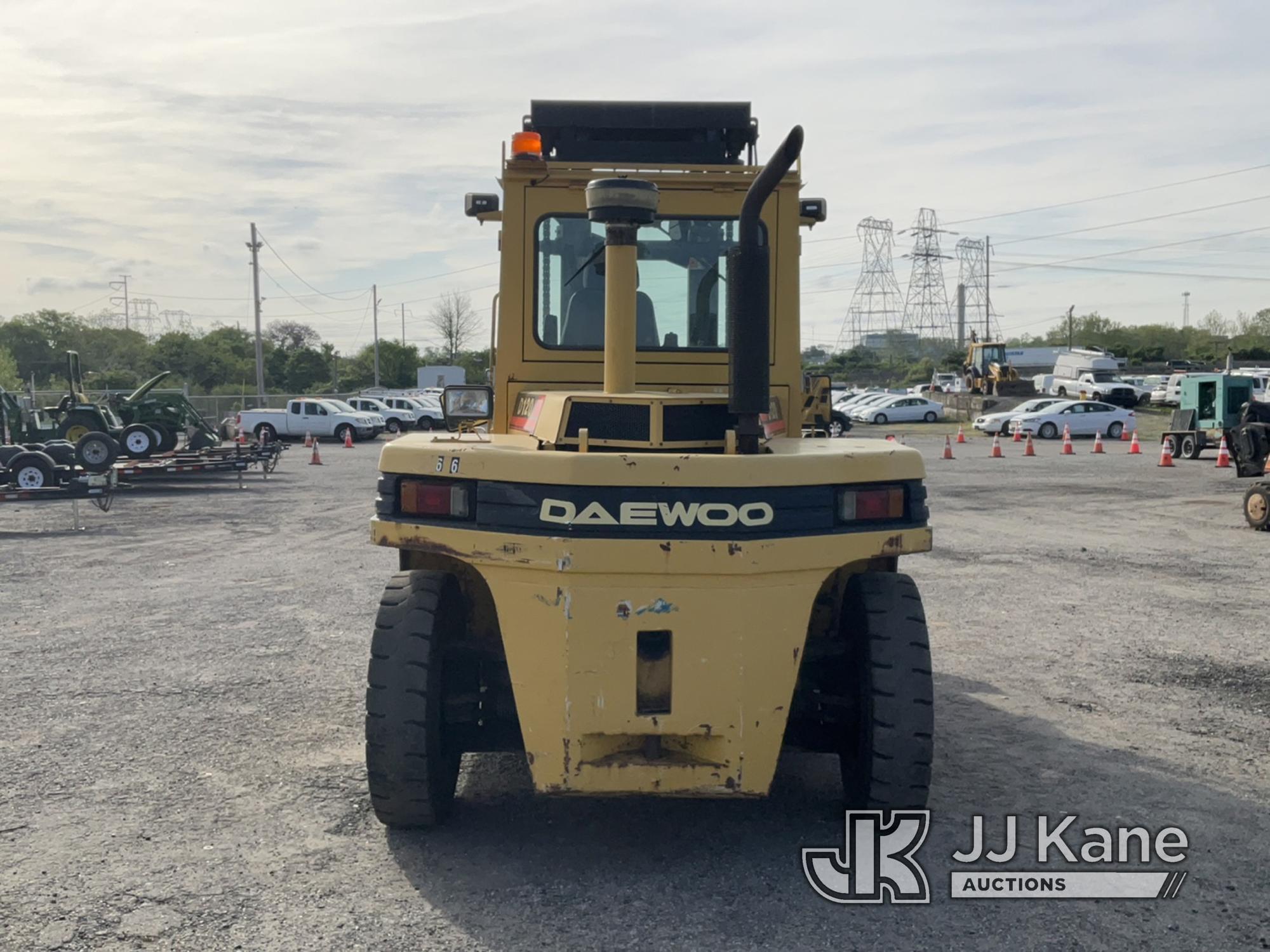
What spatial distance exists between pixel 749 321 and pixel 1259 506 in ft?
38.9

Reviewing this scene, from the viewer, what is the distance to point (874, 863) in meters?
4.14

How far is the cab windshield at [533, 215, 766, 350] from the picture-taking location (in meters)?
5.27

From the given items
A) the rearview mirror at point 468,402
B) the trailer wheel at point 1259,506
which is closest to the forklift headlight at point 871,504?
the rearview mirror at point 468,402

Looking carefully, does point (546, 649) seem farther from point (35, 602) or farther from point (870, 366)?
point (870, 366)

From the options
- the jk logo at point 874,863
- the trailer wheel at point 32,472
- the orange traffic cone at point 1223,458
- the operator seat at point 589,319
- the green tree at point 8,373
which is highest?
the green tree at point 8,373

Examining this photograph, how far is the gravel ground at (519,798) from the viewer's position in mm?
3656

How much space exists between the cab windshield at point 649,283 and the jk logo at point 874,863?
2.22 metres

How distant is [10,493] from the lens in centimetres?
1489

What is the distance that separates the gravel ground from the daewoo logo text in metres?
1.29

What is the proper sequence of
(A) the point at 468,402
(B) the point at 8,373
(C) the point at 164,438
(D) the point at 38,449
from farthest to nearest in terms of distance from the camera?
(B) the point at 8,373 < (C) the point at 164,438 < (D) the point at 38,449 < (A) the point at 468,402

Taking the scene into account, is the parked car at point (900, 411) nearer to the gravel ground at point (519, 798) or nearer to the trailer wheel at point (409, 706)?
the gravel ground at point (519, 798)

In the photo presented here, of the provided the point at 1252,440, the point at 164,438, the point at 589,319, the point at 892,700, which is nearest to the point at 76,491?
the point at 164,438

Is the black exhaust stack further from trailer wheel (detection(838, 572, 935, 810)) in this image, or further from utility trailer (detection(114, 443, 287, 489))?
utility trailer (detection(114, 443, 287, 489))

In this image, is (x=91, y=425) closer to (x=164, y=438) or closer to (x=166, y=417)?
(x=164, y=438)
